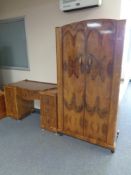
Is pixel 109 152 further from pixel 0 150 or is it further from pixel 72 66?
pixel 0 150

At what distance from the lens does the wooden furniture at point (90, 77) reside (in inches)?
72.5

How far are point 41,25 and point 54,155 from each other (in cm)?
223

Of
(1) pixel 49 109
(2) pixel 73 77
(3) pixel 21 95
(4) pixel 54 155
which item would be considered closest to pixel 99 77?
(2) pixel 73 77

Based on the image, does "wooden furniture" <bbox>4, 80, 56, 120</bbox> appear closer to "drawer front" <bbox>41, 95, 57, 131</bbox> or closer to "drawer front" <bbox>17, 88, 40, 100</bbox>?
"drawer front" <bbox>17, 88, 40, 100</bbox>

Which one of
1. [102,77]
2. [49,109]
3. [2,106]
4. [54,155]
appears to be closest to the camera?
[102,77]

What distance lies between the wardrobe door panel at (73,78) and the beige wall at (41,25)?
0.53 metres

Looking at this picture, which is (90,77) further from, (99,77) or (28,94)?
(28,94)

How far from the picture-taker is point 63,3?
2359 millimetres

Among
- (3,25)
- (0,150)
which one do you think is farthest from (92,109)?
(3,25)

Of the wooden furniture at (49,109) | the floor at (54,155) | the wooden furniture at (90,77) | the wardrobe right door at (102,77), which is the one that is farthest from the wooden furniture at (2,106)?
the wardrobe right door at (102,77)

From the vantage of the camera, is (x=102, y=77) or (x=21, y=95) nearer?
(x=102, y=77)

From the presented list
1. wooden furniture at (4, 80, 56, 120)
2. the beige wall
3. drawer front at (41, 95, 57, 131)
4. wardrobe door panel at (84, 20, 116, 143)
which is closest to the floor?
drawer front at (41, 95, 57, 131)

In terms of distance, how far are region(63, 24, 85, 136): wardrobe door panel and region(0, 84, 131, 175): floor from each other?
1.01ft

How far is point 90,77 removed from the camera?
2059 millimetres
